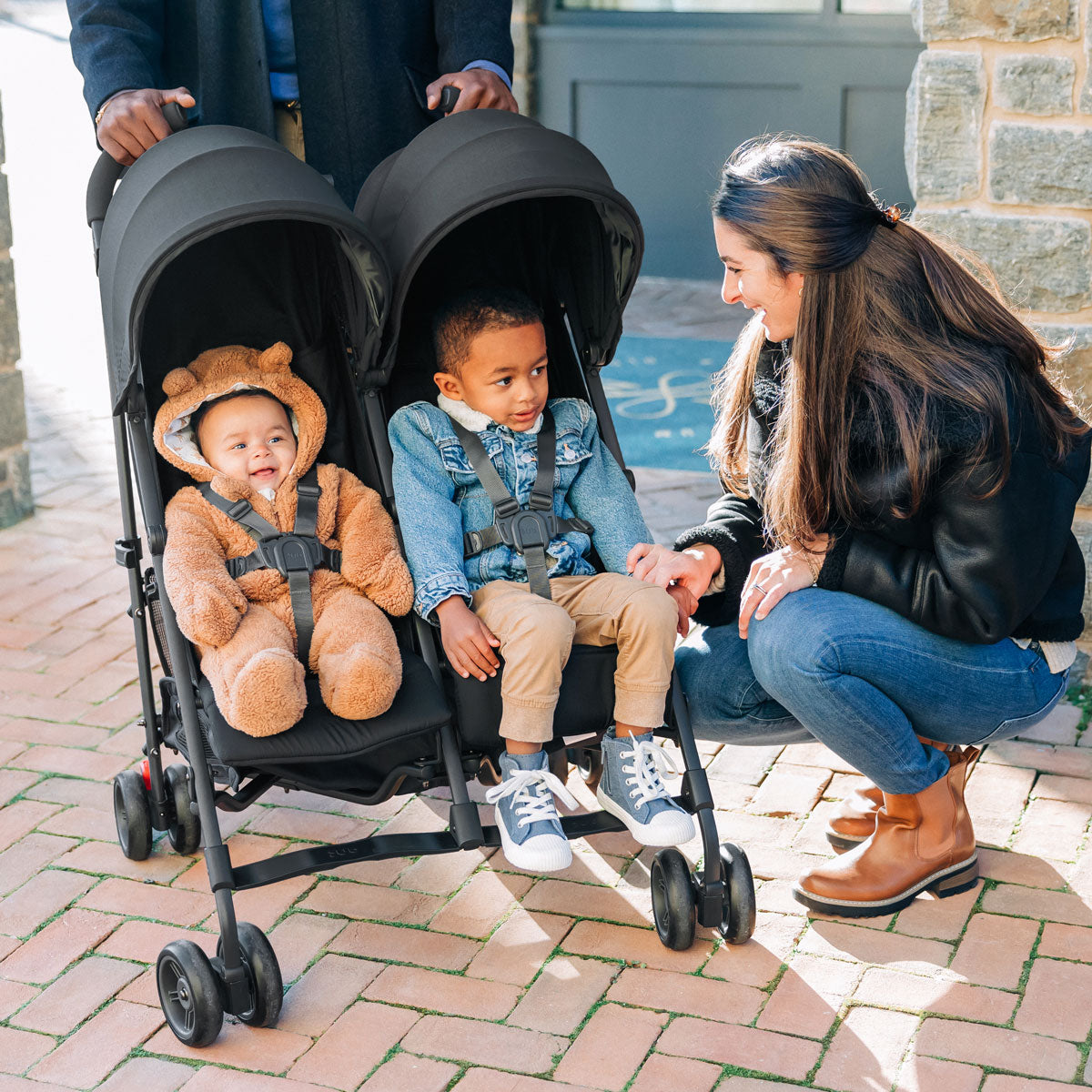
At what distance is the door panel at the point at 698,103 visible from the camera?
6.82m

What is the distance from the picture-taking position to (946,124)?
3.34 m

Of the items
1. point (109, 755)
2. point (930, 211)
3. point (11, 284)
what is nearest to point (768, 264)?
point (930, 211)

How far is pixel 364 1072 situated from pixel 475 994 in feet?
0.86

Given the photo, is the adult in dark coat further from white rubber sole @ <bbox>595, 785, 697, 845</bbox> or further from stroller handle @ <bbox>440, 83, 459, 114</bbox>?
white rubber sole @ <bbox>595, 785, 697, 845</bbox>

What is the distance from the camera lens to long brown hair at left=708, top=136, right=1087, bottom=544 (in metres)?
2.37

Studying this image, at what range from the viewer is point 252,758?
7.63ft

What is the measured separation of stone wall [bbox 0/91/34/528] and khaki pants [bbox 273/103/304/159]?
189cm

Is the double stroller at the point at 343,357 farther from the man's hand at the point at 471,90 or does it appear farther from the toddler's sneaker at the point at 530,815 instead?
the man's hand at the point at 471,90

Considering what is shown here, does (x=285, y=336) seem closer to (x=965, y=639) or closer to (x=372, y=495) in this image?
(x=372, y=495)

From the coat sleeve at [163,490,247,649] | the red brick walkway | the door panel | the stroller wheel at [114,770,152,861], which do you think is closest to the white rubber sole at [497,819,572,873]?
the red brick walkway

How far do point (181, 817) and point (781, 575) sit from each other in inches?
52.4

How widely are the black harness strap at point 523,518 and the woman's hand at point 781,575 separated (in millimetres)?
391

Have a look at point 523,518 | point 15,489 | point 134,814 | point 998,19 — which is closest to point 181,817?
point 134,814

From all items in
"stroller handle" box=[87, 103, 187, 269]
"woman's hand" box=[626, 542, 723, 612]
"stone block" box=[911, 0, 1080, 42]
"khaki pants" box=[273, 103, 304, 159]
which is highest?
"stone block" box=[911, 0, 1080, 42]
